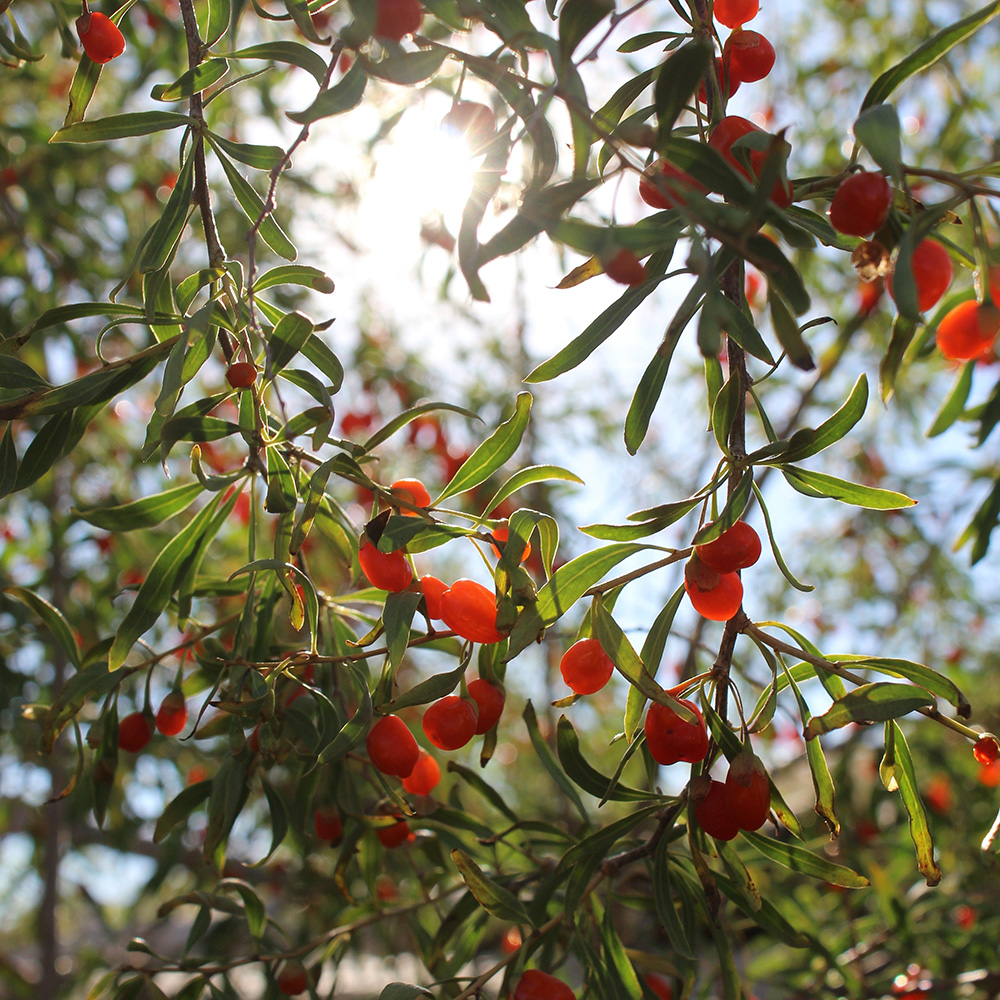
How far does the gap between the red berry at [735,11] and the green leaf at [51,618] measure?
130 cm

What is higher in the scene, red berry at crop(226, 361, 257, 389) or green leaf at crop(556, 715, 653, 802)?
red berry at crop(226, 361, 257, 389)

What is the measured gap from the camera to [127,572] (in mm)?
2996

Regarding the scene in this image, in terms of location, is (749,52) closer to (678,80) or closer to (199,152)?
(678,80)

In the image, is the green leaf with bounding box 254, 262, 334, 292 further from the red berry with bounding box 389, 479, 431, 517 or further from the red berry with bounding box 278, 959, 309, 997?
the red berry with bounding box 278, 959, 309, 997

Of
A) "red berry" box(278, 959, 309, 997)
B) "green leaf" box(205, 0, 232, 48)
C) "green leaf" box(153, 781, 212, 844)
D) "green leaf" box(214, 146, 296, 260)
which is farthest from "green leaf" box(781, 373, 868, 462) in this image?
"red berry" box(278, 959, 309, 997)

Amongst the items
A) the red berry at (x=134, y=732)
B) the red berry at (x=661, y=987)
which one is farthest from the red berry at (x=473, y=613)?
the red berry at (x=661, y=987)

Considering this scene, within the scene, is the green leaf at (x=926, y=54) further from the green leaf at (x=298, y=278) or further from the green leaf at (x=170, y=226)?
the green leaf at (x=170, y=226)

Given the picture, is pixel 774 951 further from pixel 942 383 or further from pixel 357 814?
pixel 942 383

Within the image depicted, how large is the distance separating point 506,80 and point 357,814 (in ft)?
3.40

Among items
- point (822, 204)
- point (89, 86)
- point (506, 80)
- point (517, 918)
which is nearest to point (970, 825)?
point (517, 918)

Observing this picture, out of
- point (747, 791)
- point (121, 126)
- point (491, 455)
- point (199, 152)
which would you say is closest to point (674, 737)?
point (747, 791)

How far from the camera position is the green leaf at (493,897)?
3.56ft

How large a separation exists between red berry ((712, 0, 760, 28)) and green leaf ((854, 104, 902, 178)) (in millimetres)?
351

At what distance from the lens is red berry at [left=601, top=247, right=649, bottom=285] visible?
67cm
